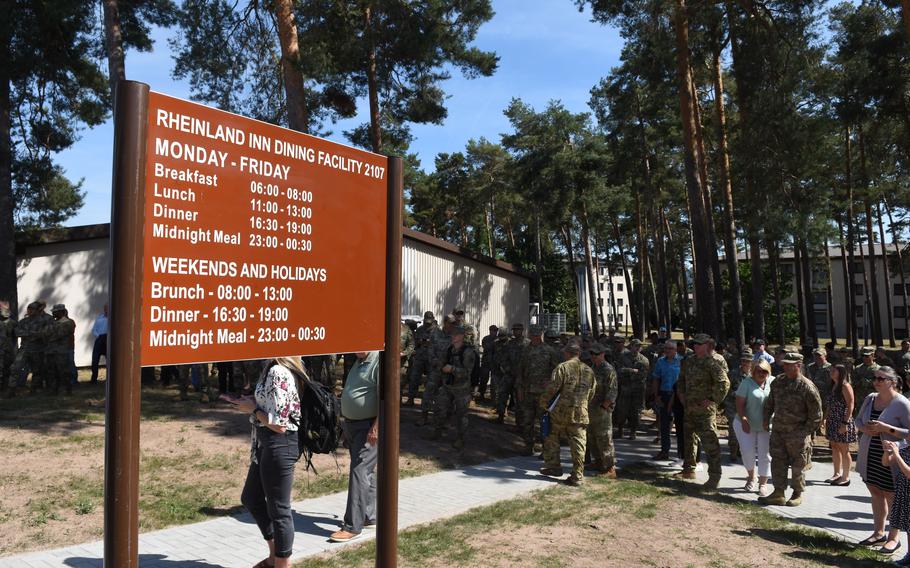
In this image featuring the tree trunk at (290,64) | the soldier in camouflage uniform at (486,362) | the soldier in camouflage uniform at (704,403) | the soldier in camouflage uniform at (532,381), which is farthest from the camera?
the soldier in camouflage uniform at (486,362)

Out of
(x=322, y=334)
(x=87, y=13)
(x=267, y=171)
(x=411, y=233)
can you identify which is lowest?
(x=322, y=334)

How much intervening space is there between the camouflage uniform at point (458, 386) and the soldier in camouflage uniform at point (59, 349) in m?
7.60

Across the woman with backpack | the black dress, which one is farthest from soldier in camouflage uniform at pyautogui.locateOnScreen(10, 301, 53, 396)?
the black dress

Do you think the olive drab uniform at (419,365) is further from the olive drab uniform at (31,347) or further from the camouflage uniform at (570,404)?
the olive drab uniform at (31,347)

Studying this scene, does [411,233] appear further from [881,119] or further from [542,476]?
[881,119]

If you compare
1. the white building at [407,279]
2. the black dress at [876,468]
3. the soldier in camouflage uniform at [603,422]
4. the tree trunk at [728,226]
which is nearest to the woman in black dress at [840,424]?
the black dress at [876,468]

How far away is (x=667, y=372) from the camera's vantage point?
11.1 metres

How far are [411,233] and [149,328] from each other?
766 inches

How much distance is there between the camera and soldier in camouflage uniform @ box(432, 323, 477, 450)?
1013 centimetres

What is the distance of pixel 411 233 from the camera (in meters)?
22.0

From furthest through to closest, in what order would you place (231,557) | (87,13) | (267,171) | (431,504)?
(87,13) < (431,504) < (231,557) < (267,171)

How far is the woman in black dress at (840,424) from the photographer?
916 centimetres

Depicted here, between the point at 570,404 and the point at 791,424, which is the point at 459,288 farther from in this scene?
the point at 791,424

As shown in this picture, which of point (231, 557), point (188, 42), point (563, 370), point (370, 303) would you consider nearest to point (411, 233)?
point (188, 42)
